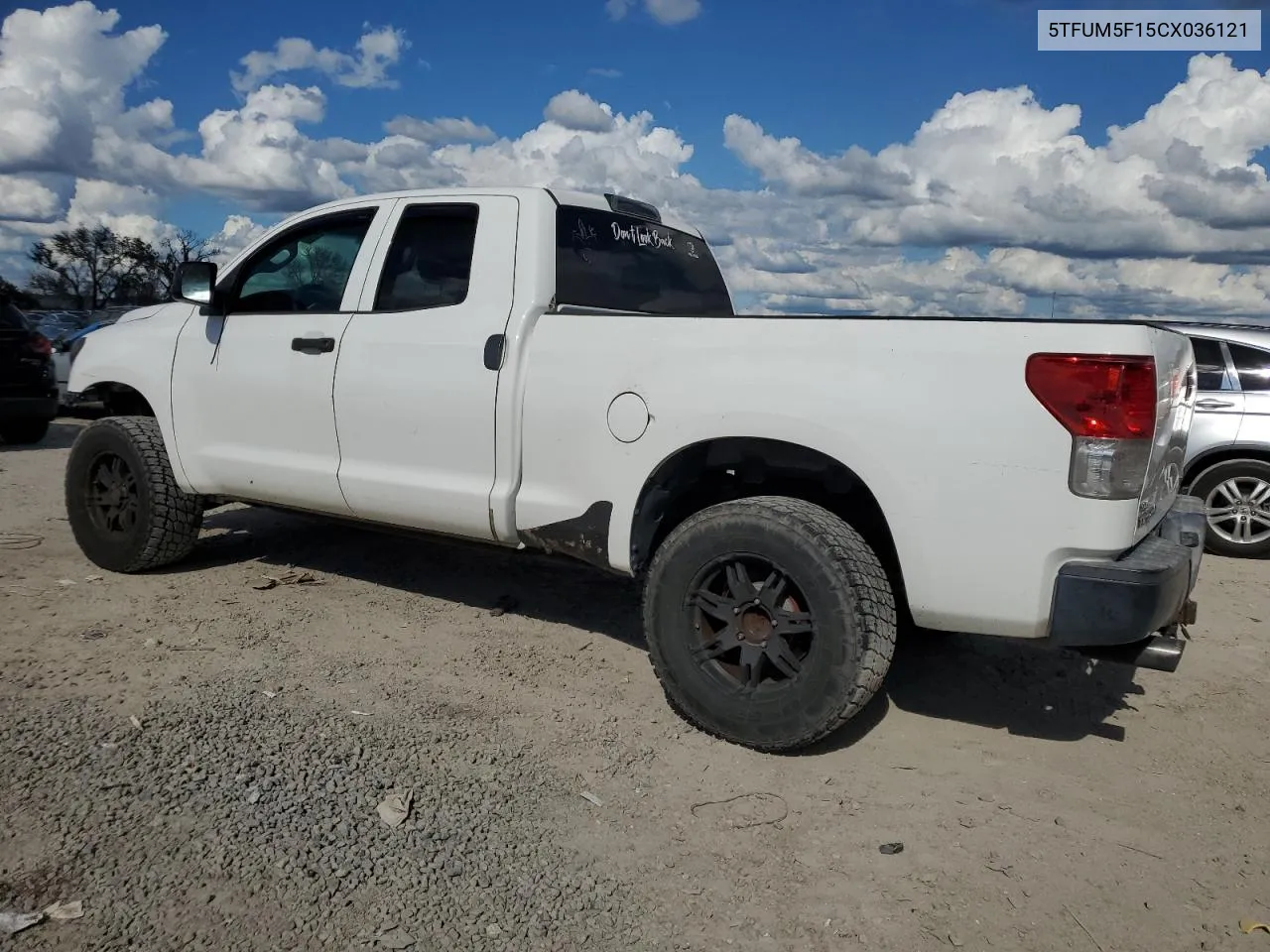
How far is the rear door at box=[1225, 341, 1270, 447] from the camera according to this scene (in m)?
7.09

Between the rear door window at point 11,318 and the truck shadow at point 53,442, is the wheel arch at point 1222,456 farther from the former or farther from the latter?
the rear door window at point 11,318

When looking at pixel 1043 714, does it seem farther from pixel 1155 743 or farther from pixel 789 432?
→ pixel 789 432

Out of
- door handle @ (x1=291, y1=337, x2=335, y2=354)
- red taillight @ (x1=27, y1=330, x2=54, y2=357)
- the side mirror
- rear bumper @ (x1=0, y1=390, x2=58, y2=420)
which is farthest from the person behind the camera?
red taillight @ (x1=27, y1=330, x2=54, y2=357)

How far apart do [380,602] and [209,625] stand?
32.6 inches

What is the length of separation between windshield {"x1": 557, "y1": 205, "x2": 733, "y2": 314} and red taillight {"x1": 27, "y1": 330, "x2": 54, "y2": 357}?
27.8 ft

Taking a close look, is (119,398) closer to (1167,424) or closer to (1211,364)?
(1167,424)

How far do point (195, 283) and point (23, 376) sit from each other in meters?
6.94

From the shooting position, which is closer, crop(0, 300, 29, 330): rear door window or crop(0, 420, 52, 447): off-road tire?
crop(0, 300, 29, 330): rear door window

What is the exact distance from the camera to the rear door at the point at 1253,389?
279 inches

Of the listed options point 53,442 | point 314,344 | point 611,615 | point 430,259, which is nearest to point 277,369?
point 314,344

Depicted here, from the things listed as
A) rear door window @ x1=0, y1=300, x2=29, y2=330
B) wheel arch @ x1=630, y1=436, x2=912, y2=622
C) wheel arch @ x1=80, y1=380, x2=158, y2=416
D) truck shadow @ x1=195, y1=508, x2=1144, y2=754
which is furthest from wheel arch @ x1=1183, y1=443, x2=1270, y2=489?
rear door window @ x1=0, y1=300, x2=29, y2=330

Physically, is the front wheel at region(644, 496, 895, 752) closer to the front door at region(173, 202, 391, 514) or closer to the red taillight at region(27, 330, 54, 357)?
the front door at region(173, 202, 391, 514)

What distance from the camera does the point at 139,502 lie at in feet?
17.5

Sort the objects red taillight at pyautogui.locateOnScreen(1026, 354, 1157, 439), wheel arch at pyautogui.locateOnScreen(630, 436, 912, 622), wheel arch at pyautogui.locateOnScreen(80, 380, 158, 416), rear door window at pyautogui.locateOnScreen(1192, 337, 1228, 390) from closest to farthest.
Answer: red taillight at pyautogui.locateOnScreen(1026, 354, 1157, 439) < wheel arch at pyautogui.locateOnScreen(630, 436, 912, 622) < wheel arch at pyautogui.locateOnScreen(80, 380, 158, 416) < rear door window at pyautogui.locateOnScreen(1192, 337, 1228, 390)
